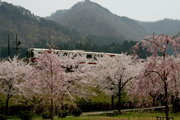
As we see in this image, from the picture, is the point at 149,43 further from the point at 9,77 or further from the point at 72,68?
the point at 9,77

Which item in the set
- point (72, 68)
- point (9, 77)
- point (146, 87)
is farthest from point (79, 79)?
point (146, 87)

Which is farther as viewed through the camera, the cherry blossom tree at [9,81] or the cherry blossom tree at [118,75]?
the cherry blossom tree at [118,75]

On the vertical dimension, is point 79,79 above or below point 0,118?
above

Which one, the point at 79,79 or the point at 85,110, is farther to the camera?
the point at 85,110

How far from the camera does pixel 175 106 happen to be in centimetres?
2425

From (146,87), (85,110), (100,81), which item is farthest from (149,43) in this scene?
(85,110)

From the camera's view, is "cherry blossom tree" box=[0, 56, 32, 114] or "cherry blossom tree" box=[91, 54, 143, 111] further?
"cherry blossom tree" box=[91, 54, 143, 111]

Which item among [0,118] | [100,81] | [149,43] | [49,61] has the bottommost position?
[0,118]

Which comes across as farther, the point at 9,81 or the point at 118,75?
the point at 118,75

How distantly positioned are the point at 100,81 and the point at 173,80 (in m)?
16.1

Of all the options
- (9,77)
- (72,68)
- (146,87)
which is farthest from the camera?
(72,68)

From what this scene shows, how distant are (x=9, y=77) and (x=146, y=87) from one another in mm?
17318

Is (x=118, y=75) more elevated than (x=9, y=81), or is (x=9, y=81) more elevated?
(x=118, y=75)

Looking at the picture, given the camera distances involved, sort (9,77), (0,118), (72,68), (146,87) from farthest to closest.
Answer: (72,68) → (9,77) → (0,118) → (146,87)
